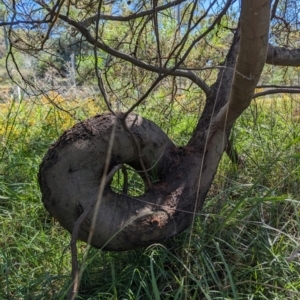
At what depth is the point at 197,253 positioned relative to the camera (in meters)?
1.43

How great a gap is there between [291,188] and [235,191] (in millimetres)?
249

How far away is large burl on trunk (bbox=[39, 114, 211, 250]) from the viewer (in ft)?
4.43

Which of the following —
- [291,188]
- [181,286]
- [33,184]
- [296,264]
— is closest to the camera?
[181,286]

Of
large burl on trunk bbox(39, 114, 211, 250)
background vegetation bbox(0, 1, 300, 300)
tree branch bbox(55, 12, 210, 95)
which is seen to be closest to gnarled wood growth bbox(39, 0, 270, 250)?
large burl on trunk bbox(39, 114, 211, 250)

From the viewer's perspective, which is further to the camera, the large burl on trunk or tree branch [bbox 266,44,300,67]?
tree branch [bbox 266,44,300,67]

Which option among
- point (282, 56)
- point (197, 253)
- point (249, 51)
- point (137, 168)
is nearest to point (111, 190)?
point (137, 168)

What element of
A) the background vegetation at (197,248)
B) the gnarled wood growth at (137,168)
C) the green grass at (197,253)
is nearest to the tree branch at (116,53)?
the background vegetation at (197,248)

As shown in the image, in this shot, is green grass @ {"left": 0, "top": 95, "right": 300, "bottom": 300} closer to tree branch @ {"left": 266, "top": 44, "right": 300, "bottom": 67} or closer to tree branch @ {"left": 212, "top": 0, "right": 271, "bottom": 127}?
tree branch @ {"left": 212, "top": 0, "right": 271, "bottom": 127}

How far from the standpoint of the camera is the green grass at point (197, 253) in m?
1.34

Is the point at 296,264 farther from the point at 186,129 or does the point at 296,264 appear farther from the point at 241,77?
the point at 186,129

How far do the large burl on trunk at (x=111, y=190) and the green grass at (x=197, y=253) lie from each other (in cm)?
9

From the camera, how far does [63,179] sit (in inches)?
53.3

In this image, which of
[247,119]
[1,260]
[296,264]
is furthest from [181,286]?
[247,119]

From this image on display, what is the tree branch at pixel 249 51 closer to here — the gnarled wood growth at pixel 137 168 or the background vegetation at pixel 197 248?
the gnarled wood growth at pixel 137 168
